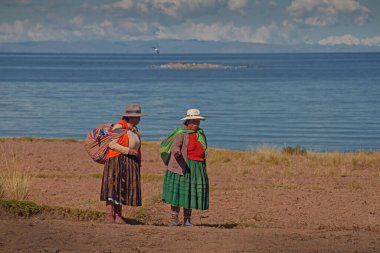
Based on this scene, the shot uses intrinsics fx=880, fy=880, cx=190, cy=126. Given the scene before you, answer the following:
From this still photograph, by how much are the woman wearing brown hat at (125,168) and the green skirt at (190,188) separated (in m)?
0.50

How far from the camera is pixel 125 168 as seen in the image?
1105 centimetres

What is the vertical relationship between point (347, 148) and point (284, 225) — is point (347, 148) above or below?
above

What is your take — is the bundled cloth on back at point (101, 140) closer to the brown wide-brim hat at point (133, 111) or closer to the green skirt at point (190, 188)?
the brown wide-brim hat at point (133, 111)

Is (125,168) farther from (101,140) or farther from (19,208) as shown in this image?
(19,208)

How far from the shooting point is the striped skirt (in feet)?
36.2

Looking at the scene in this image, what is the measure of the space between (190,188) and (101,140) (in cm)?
129

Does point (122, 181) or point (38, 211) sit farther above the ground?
point (122, 181)

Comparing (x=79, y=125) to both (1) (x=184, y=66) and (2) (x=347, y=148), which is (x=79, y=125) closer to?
(2) (x=347, y=148)

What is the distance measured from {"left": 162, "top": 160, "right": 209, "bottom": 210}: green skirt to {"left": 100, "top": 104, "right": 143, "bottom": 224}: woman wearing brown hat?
50 cm

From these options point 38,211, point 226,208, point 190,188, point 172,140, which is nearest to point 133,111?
point 172,140

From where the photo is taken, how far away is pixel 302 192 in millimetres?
16672

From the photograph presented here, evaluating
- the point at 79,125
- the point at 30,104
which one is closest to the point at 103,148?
the point at 79,125

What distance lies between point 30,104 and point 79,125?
16.6m

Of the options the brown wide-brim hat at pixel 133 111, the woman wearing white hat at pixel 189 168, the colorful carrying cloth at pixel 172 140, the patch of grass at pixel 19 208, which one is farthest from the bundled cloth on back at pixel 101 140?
the patch of grass at pixel 19 208
